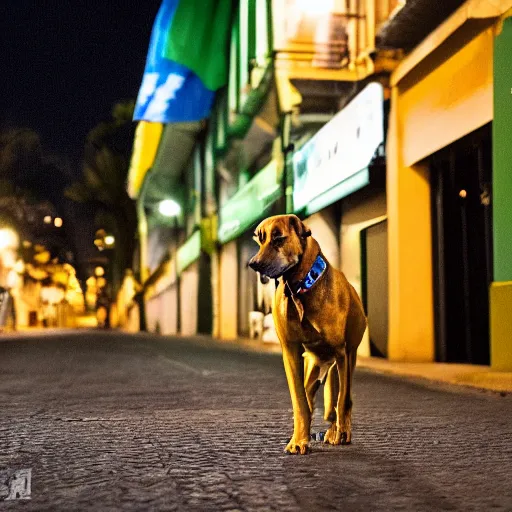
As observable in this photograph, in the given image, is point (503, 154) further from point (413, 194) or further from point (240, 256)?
point (240, 256)

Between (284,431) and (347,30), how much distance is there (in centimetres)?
1336

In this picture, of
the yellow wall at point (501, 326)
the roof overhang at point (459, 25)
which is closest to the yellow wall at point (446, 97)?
the roof overhang at point (459, 25)

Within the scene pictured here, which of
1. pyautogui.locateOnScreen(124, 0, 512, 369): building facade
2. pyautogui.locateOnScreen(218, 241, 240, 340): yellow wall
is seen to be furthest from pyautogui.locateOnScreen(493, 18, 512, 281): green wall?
pyautogui.locateOnScreen(218, 241, 240, 340): yellow wall

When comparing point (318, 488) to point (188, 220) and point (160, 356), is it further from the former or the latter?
point (188, 220)

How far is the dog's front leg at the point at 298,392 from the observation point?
4641 millimetres

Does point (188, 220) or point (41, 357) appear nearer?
point (41, 357)

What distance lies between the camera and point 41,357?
16656 millimetres

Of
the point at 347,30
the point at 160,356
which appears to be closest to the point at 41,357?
the point at 160,356

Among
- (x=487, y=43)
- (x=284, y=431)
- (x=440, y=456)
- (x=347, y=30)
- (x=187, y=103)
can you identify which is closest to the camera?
(x=440, y=456)

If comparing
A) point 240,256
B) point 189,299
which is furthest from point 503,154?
point 189,299

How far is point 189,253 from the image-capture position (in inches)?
1475

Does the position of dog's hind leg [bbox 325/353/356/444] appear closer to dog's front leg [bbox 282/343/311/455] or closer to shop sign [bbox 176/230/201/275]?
dog's front leg [bbox 282/343/311/455]

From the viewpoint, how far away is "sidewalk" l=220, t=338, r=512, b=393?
31.3 feet

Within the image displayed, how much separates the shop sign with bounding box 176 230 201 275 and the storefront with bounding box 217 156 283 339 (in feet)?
13.0
